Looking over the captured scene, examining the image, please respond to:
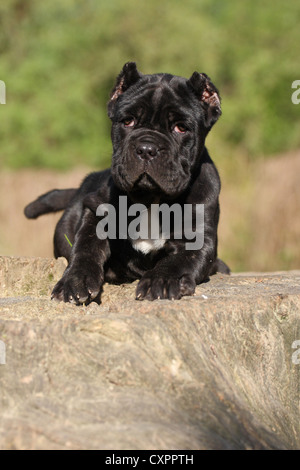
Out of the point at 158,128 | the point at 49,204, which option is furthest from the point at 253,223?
the point at 158,128

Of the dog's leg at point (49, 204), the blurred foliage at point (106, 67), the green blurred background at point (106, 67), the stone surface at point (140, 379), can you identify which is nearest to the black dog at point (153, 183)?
the stone surface at point (140, 379)

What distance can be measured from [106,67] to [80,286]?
16744 mm

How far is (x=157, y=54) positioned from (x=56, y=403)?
17.6 m

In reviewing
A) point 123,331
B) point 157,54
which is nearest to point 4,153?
point 157,54

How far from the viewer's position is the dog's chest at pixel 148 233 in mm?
4320

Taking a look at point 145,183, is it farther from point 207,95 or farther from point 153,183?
point 207,95

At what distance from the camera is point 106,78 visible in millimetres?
19594

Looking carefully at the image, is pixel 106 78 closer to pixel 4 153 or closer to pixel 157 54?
pixel 157 54

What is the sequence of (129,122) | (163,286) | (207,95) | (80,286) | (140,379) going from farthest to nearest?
(207,95) < (129,122) < (80,286) < (163,286) < (140,379)

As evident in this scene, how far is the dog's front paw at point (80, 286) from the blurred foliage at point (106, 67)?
545 inches

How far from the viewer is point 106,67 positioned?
19641mm

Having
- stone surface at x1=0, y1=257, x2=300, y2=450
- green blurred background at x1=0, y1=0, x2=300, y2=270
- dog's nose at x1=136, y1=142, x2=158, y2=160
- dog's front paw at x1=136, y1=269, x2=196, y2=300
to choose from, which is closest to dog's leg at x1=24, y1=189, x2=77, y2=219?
dog's nose at x1=136, y1=142, x2=158, y2=160

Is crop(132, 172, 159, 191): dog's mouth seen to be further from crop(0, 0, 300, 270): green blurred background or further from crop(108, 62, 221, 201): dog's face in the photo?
crop(0, 0, 300, 270): green blurred background

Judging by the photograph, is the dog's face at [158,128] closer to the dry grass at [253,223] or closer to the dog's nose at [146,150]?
the dog's nose at [146,150]
